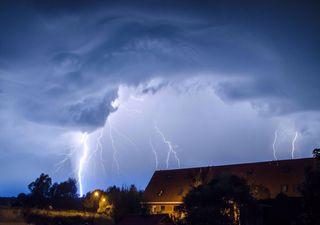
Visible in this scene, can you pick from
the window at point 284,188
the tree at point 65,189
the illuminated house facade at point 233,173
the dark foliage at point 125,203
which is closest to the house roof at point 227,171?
the illuminated house facade at point 233,173

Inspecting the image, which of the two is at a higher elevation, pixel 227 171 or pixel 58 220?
pixel 227 171

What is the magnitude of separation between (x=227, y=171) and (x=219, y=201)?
24.9 metres

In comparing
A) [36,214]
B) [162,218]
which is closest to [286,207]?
[162,218]

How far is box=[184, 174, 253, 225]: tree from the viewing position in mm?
42125

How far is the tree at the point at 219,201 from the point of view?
1658 inches

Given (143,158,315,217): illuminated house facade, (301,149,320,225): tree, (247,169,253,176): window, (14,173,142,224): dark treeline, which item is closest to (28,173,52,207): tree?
(14,173,142,224): dark treeline

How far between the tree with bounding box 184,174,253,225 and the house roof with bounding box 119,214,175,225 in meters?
2.61

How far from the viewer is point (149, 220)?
4303 cm

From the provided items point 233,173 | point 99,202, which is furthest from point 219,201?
point 99,202

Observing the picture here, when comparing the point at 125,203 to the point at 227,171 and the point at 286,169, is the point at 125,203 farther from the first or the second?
the point at 286,169

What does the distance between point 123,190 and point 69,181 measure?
53.9 metres

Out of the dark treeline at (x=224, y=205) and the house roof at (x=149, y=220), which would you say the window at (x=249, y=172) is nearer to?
the dark treeline at (x=224, y=205)

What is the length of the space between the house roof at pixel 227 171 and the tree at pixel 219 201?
808cm

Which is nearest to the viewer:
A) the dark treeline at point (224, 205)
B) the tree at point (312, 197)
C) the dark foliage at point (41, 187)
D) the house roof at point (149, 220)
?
the tree at point (312, 197)
